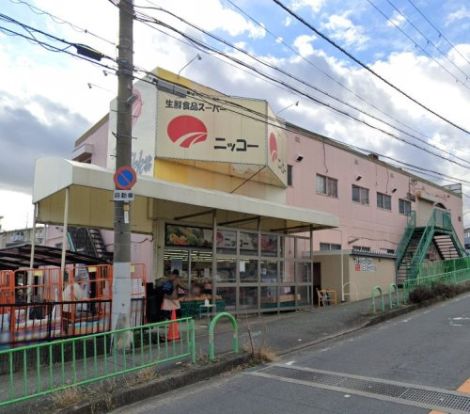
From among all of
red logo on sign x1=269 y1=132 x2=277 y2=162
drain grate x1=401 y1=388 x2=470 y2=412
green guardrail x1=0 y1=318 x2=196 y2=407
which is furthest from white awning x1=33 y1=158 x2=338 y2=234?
drain grate x1=401 y1=388 x2=470 y2=412

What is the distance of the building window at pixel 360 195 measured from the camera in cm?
2589

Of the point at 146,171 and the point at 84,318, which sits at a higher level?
the point at 146,171

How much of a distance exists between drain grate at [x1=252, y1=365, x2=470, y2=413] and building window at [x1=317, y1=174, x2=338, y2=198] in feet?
51.9

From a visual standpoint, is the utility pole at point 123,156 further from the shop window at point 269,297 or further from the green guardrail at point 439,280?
the green guardrail at point 439,280

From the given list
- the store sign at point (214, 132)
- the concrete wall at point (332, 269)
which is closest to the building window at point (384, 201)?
the concrete wall at point (332, 269)

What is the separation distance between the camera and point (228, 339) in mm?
10336

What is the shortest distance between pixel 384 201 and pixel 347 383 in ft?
75.9

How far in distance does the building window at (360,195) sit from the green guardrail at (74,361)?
1838cm

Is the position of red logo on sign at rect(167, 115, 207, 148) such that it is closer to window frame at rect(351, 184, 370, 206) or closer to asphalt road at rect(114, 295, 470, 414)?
asphalt road at rect(114, 295, 470, 414)

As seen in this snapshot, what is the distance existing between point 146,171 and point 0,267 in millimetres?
4898

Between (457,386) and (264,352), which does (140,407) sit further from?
(457,386)

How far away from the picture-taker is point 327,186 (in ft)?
77.4

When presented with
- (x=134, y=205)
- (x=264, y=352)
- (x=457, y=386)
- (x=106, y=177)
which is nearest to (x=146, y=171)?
(x=134, y=205)

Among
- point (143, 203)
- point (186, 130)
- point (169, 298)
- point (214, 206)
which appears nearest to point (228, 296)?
point (214, 206)
